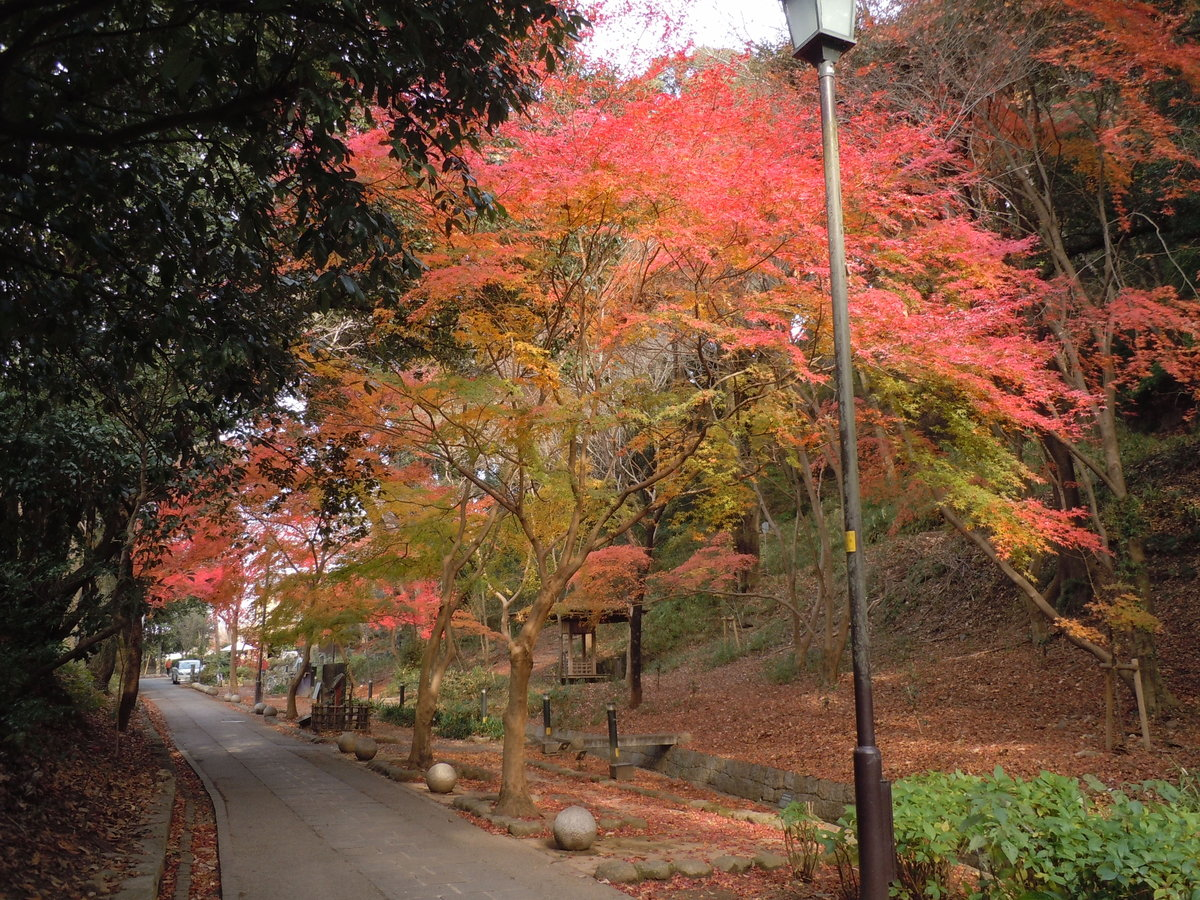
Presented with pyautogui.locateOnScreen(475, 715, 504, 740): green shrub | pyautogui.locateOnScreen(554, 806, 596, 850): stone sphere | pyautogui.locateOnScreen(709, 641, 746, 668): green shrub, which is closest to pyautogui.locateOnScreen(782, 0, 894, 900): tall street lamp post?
pyautogui.locateOnScreen(554, 806, 596, 850): stone sphere

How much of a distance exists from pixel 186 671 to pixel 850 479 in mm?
60434

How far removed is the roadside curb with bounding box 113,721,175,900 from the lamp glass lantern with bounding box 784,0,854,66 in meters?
7.87

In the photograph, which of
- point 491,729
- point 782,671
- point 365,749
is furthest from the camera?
point 491,729

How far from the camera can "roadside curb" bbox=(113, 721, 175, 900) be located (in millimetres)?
6371

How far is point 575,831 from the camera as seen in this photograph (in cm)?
783

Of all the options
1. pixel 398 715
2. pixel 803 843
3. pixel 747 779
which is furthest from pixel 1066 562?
pixel 398 715

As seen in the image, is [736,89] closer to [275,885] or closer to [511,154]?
[511,154]

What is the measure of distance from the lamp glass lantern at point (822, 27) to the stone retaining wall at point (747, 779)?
7.84m

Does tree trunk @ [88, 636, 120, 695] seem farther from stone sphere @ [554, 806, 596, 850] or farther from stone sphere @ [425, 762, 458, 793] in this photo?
stone sphere @ [554, 806, 596, 850]

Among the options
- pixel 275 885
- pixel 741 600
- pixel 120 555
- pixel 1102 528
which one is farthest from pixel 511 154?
pixel 741 600

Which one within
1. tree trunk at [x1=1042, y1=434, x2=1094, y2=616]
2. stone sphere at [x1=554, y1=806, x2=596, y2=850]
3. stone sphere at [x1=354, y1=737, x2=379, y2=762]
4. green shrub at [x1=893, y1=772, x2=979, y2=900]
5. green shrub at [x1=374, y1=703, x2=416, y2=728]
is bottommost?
green shrub at [x1=374, y1=703, x2=416, y2=728]

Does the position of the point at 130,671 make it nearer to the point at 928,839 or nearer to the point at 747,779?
the point at 747,779

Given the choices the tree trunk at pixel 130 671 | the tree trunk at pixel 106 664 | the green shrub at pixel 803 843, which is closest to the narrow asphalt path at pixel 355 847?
the green shrub at pixel 803 843

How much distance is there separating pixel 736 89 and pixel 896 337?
14.7 ft
